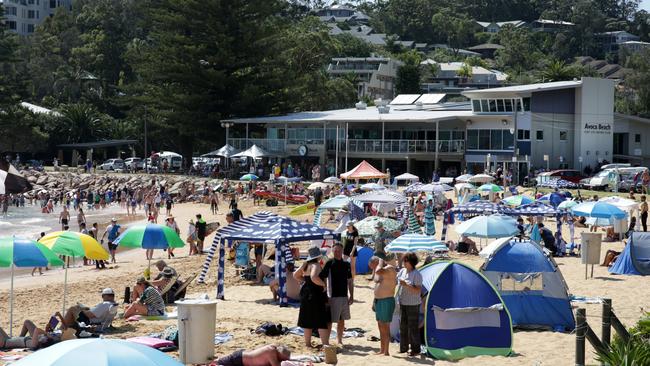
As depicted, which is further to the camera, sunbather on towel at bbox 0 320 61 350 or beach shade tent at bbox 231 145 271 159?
beach shade tent at bbox 231 145 271 159

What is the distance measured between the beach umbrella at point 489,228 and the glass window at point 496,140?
29825mm

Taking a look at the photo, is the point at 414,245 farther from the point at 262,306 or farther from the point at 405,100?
the point at 405,100

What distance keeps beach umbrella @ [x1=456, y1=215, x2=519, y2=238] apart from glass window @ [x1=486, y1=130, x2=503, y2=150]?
97.9 ft

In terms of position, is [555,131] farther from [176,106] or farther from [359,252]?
[359,252]

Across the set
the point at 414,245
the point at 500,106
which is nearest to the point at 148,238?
the point at 414,245

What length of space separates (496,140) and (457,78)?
75.0 meters

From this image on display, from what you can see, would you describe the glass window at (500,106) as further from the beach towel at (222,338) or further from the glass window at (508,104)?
the beach towel at (222,338)

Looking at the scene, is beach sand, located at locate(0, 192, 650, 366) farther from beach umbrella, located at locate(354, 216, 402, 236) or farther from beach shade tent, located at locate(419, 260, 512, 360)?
beach umbrella, located at locate(354, 216, 402, 236)

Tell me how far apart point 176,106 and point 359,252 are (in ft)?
136

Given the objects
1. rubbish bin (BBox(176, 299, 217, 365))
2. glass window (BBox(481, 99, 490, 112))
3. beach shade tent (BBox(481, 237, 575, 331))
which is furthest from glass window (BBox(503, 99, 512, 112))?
rubbish bin (BBox(176, 299, 217, 365))

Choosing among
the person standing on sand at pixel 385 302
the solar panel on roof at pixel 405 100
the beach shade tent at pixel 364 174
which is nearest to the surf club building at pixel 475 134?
the solar panel on roof at pixel 405 100

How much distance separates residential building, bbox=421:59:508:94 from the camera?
11886cm

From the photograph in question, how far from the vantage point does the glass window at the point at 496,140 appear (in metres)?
49.8

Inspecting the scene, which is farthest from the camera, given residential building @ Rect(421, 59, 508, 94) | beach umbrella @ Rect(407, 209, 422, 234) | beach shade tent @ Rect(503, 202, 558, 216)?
residential building @ Rect(421, 59, 508, 94)
